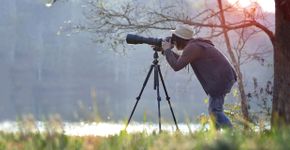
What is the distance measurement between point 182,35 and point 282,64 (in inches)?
73.0

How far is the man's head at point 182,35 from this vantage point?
5.13 m

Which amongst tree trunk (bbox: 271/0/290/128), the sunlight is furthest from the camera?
the sunlight

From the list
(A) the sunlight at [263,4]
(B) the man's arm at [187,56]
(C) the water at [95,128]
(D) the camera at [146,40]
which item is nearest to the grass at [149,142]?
(C) the water at [95,128]

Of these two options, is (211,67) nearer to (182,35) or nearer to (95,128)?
(182,35)

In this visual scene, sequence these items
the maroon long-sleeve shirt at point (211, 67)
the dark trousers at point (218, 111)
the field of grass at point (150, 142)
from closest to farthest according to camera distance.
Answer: the field of grass at point (150, 142), the dark trousers at point (218, 111), the maroon long-sleeve shirt at point (211, 67)

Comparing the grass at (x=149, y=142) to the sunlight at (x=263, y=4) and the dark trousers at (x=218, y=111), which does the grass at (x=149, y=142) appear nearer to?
the dark trousers at (x=218, y=111)

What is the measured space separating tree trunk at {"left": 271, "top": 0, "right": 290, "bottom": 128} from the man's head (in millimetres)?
1569

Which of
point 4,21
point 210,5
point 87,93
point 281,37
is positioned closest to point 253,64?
point 87,93

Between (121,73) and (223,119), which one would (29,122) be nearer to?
(223,119)

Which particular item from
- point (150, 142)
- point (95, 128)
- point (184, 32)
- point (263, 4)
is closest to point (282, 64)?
point (184, 32)

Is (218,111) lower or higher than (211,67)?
lower

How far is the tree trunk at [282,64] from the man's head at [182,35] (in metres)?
1.57

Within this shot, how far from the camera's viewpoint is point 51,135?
3.01m

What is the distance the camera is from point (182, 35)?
5.15 metres
